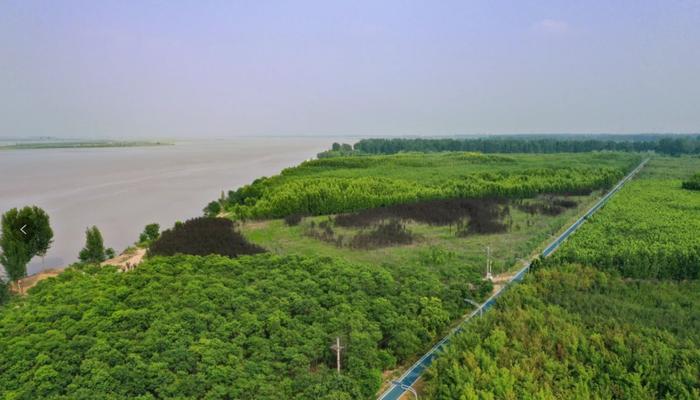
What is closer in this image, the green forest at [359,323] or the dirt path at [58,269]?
the green forest at [359,323]

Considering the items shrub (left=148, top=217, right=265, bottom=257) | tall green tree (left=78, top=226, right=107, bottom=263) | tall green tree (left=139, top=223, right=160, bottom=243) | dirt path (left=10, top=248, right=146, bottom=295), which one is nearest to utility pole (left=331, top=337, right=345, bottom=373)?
shrub (left=148, top=217, right=265, bottom=257)

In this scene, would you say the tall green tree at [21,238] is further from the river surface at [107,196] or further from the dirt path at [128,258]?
the dirt path at [128,258]

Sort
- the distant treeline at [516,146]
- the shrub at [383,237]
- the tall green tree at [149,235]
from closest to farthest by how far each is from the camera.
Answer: the shrub at [383,237] → the tall green tree at [149,235] → the distant treeline at [516,146]

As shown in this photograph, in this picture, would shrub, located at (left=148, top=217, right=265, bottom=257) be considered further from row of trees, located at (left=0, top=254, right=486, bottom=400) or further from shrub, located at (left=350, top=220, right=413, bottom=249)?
shrub, located at (left=350, top=220, right=413, bottom=249)

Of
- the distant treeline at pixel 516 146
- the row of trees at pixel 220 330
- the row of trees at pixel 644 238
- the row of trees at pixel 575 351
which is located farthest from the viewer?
the distant treeline at pixel 516 146

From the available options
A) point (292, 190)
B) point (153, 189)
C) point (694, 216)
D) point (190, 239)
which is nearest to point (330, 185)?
point (292, 190)

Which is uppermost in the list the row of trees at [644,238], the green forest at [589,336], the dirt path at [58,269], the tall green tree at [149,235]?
the row of trees at [644,238]

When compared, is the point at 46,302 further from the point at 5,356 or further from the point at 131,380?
the point at 131,380

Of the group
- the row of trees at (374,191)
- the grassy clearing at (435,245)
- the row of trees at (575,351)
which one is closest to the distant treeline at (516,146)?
the row of trees at (374,191)
